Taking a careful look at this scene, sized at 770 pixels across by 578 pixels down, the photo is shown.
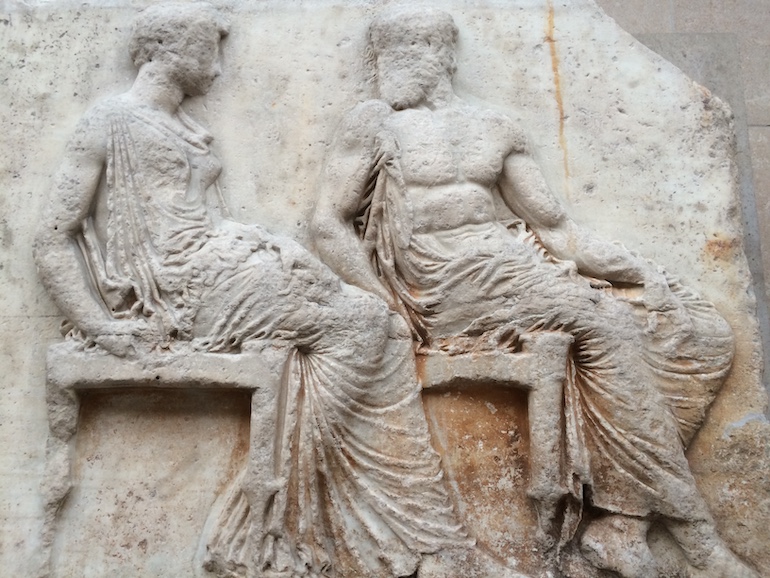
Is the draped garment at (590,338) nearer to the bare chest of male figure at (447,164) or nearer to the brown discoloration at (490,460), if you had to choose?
the bare chest of male figure at (447,164)

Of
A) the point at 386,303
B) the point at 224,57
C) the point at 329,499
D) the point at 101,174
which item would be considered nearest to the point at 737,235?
the point at 386,303

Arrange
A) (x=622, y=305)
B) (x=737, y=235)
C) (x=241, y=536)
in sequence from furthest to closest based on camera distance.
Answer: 1. (x=737, y=235)
2. (x=622, y=305)
3. (x=241, y=536)

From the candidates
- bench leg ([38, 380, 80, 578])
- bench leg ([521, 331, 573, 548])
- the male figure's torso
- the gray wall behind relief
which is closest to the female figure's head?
the male figure's torso

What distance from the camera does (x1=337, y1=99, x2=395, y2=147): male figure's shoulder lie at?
3.16m

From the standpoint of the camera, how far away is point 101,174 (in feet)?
10.1

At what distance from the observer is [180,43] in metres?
3.22

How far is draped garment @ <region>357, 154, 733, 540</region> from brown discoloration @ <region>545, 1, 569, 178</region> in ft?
1.65

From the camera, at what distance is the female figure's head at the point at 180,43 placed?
10.5ft

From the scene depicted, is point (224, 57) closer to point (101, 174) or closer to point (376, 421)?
point (101, 174)

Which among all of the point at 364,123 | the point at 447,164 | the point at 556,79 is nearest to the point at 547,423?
the point at 447,164

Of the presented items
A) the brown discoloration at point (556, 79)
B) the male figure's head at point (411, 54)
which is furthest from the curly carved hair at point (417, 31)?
the brown discoloration at point (556, 79)

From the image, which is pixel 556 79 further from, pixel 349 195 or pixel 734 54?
pixel 734 54

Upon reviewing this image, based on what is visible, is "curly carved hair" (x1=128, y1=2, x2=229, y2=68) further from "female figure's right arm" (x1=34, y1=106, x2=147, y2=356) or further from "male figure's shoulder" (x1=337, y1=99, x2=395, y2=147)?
"male figure's shoulder" (x1=337, y1=99, x2=395, y2=147)

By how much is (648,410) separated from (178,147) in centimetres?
213
